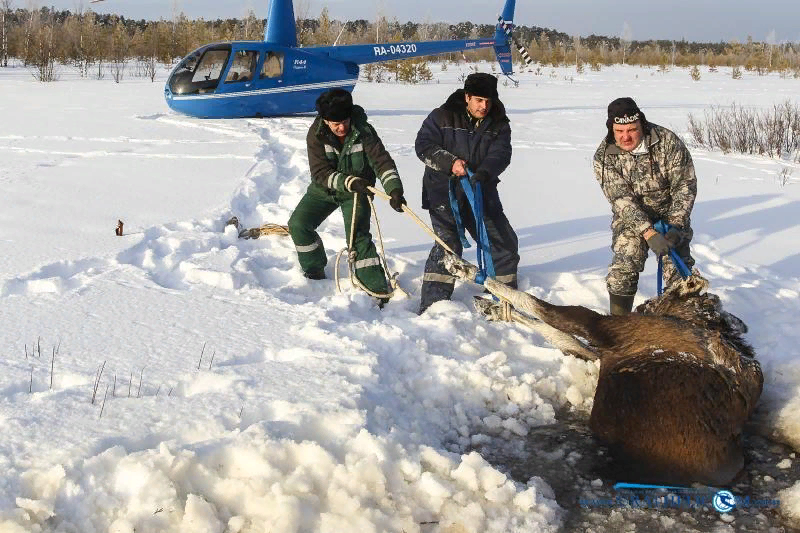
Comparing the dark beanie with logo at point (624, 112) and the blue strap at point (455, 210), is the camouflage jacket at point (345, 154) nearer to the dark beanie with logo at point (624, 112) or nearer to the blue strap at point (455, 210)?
the blue strap at point (455, 210)

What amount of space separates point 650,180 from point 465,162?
1.04 metres

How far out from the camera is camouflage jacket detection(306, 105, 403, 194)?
4488 mm

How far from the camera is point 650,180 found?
13.1 feet

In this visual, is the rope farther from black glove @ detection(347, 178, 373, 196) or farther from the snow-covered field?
black glove @ detection(347, 178, 373, 196)

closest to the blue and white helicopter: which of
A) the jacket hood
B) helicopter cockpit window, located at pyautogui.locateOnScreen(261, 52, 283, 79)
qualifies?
helicopter cockpit window, located at pyautogui.locateOnScreen(261, 52, 283, 79)

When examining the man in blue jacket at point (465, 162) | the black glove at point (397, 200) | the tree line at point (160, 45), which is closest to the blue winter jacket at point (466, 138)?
the man in blue jacket at point (465, 162)

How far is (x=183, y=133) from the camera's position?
11.4 meters

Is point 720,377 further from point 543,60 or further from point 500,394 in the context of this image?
point 543,60

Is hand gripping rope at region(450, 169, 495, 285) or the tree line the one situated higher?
the tree line

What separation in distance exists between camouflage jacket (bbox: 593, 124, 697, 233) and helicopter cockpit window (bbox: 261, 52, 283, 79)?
33.8 feet

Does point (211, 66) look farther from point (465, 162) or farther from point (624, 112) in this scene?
point (624, 112)

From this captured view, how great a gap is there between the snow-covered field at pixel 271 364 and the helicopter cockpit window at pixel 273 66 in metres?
6.06

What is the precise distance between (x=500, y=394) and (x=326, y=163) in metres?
2.05

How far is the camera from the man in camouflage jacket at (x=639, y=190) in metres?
3.86
